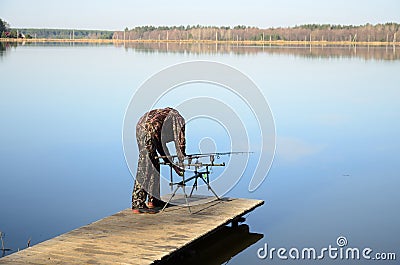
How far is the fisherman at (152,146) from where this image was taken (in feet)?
28.2

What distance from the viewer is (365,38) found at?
80312mm

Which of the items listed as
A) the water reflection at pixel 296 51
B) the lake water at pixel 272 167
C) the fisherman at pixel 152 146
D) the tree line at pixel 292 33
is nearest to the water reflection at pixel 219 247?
the lake water at pixel 272 167

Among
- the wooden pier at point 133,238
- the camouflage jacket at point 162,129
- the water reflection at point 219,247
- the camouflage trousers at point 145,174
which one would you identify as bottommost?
the water reflection at point 219,247

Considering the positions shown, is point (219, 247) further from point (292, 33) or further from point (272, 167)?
point (292, 33)

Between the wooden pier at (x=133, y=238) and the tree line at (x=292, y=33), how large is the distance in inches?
2807

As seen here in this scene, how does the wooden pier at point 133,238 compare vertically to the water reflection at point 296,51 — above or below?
below

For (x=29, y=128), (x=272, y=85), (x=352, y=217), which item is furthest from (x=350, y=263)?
(x=272, y=85)

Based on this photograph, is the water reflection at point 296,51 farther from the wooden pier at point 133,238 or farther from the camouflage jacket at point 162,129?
the wooden pier at point 133,238

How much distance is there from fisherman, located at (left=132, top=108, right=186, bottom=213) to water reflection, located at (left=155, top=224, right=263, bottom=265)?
2.35 feet

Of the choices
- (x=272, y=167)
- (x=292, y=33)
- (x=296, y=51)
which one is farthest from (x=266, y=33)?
(x=272, y=167)

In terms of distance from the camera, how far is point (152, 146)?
8633 millimetres

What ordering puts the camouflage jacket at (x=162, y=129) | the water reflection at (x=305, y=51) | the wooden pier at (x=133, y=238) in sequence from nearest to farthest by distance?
the wooden pier at (x=133, y=238) → the camouflage jacket at (x=162, y=129) → the water reflection at (x=305, y=51)

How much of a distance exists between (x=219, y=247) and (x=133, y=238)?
1395 millimetres

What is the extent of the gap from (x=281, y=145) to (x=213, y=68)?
7.84 m
